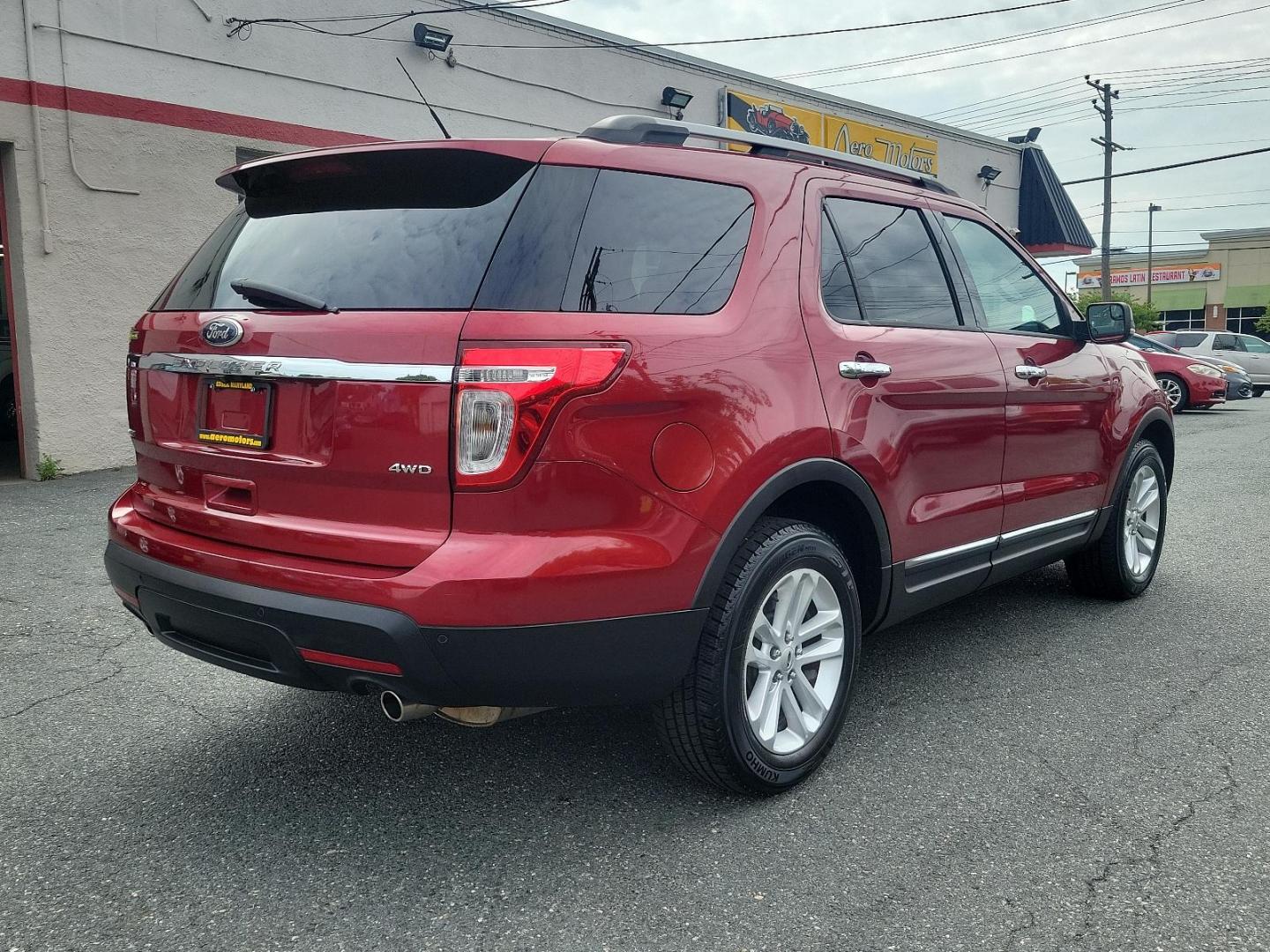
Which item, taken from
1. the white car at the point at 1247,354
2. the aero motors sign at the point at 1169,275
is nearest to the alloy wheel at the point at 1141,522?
the white car at the point at 1247,354

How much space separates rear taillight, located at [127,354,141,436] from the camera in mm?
3064

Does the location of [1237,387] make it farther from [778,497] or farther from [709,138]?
[778,497]

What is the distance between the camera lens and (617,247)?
2.68 meters

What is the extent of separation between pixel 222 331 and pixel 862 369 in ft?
5.89

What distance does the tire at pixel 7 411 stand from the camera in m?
11.6

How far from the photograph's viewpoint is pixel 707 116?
1536 cm

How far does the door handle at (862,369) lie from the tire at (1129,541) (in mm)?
2152

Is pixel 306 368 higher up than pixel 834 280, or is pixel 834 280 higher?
pixel 834 280

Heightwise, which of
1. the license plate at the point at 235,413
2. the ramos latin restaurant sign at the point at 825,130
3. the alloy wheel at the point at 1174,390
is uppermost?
the ramos latin restaurant sign at the point at 825,130

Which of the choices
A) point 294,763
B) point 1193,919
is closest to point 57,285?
point 294,763

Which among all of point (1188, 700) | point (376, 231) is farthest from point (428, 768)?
point (1188, 700)

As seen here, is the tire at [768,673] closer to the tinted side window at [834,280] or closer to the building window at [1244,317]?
the tinted side window at [834,280]

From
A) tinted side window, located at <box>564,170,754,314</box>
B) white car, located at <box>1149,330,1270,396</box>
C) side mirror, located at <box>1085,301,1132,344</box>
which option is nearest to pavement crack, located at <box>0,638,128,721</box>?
tinted side window, located at <box>564,170,754,314</box>

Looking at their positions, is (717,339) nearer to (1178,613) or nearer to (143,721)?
(143,721)
